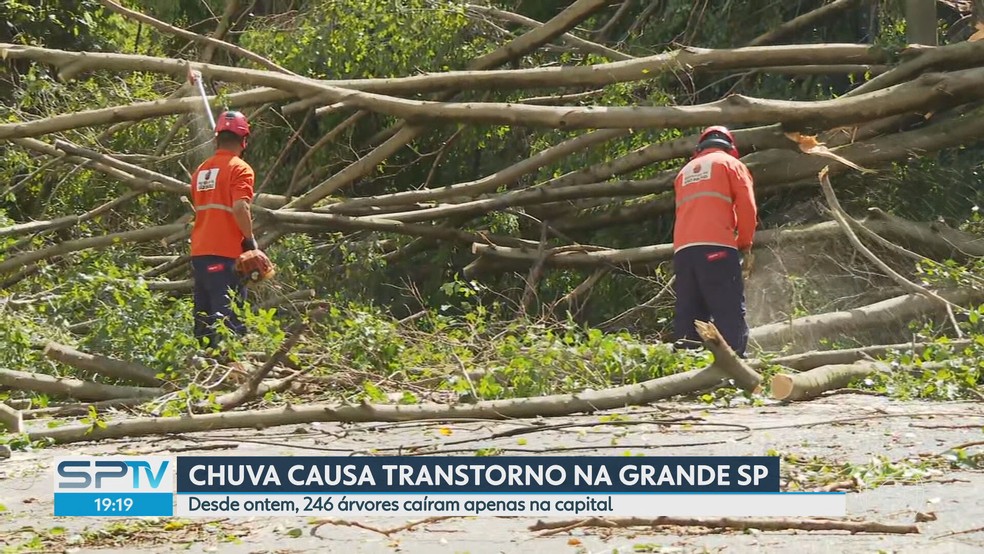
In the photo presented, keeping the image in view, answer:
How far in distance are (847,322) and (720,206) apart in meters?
1.05

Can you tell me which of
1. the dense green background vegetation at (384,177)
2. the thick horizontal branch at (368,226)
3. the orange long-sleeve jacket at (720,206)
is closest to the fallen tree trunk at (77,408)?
the dense green background vegetation at (384,177)

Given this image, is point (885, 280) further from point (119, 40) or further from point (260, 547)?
point (119, 40)

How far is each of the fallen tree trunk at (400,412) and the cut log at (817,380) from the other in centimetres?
17

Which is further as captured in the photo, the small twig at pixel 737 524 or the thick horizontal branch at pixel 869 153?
the thick horizontal branch at pixel 869 153

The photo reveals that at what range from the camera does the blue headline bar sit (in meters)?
4.31

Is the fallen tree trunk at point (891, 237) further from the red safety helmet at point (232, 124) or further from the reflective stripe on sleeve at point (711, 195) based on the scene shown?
the red safety helmet at point (232, 124)

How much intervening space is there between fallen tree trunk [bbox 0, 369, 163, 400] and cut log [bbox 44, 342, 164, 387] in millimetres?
152

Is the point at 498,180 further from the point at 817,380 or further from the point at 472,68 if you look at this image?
the point at 817,380

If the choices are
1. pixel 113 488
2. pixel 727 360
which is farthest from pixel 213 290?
pixel 113 488

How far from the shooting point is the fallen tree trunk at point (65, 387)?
7199 millimetres

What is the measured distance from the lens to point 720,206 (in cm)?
764

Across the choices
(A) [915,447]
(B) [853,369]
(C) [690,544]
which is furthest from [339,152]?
(C) [690,544]

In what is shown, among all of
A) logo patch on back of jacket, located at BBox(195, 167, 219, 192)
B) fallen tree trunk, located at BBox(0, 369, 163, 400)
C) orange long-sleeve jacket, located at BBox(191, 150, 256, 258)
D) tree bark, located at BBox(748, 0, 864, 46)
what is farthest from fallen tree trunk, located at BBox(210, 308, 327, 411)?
tree bark, located at BBox(748, 0, 864, 46)

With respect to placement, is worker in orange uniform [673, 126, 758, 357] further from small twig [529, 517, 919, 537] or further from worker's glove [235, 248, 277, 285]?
small twig [529, 517, 919, 537]
